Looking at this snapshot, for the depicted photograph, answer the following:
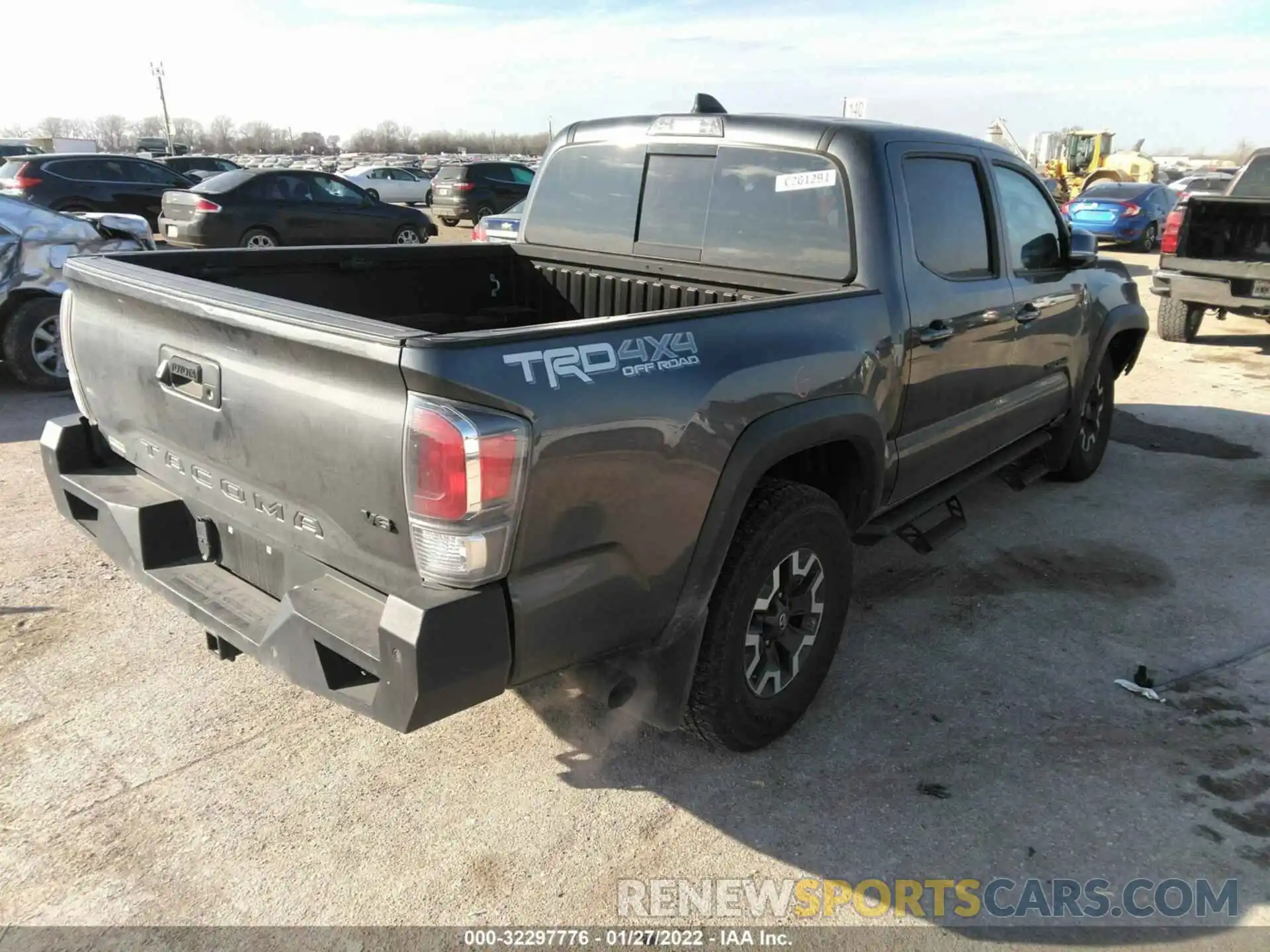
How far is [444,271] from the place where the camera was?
14.5ft

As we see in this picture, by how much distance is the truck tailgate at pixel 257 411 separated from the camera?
7.22 ft

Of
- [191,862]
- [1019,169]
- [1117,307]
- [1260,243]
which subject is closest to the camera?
[191,862]

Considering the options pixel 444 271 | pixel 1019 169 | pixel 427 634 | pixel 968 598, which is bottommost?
pixel 968 598

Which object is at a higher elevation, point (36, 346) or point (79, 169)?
point (79, 169)

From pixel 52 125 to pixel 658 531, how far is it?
157m

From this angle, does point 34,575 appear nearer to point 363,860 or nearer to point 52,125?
point 363,860

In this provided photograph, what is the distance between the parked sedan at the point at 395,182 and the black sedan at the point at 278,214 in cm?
1022

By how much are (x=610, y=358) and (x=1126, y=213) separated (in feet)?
66.8

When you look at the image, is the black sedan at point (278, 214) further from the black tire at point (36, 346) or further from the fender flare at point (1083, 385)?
the fender flare at point (1083, 385)

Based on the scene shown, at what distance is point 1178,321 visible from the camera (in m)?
10.4

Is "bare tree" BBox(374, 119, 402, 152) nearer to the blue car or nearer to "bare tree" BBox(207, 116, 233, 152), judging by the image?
"bare tree" BBox(207, 116, 233, 152)

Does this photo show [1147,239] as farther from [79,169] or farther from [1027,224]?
[79,169]

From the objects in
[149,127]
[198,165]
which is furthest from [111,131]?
[198,165]

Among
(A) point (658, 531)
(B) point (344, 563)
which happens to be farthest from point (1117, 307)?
(B) point (344, 563)
